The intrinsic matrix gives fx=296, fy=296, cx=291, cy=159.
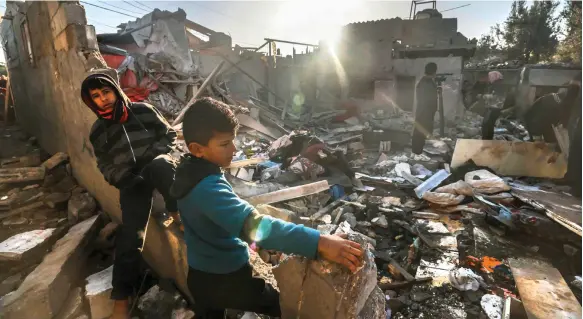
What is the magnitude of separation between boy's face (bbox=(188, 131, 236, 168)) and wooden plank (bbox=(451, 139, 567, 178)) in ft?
21.4

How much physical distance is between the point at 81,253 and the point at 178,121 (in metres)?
7.18

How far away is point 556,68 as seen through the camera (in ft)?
44.8

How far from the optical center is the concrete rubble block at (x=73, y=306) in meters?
2.37

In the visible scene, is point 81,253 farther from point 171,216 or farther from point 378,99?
point 378,99

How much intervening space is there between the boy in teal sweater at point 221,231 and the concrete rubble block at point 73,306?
1.39 meters

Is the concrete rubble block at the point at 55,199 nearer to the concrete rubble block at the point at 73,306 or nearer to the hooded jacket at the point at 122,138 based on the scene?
the concrete rubble block at the point at 73,306

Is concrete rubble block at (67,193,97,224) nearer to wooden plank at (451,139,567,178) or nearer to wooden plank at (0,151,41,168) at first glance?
wooden plank at (0,151,41,168)

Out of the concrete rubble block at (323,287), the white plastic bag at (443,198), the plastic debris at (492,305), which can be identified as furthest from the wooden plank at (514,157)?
the concrete rubble block at (323,287)

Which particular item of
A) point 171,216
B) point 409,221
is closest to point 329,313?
point 171,216

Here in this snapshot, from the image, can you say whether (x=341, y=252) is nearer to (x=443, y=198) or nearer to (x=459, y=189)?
(x=443, y=198)

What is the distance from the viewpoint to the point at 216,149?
1.45m

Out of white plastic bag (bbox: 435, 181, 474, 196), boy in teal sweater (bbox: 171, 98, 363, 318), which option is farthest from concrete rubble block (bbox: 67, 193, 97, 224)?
white plastic bag (bbox: 435, 181, 474, 196)

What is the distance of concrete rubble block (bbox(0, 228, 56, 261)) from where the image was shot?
281cm

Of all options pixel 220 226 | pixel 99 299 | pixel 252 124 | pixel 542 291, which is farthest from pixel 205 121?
pixel 252 124
